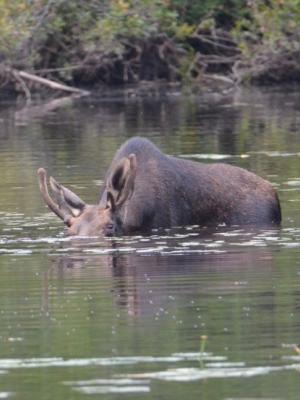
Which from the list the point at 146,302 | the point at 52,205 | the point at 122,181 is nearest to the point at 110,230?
the point at 122,181

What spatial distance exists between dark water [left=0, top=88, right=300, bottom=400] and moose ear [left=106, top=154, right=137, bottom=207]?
37 centimetres

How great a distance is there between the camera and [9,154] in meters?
21.8

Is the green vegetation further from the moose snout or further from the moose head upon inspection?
the moose snout

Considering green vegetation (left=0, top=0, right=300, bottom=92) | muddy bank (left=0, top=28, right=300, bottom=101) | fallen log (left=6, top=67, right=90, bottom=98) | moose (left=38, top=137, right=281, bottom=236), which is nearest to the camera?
moose (left=38, top=137, right=281, bottom=236)

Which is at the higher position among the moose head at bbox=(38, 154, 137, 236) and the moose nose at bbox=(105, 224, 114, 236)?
the moose head at bbox=(38, 154, 137, 236)

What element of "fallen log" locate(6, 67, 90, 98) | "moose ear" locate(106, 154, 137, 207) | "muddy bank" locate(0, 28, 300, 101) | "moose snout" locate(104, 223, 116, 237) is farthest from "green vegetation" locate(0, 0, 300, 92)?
"moose snout" locate(104, 223, 116, 237)

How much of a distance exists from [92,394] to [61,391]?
217 millimetres

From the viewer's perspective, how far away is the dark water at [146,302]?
7.89m

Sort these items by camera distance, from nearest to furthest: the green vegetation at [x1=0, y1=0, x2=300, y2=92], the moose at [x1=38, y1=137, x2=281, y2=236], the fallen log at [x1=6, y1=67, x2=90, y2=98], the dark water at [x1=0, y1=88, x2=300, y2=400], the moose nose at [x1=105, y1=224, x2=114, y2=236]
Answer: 1. the dark water at [x1=0, y1=88, x2=300, y2=400]
2. the moose nose at [x1=105, y1=224, x2=114, y2=236]
3. the moose at [x1=38, y1=137, x2=281, y2=236]
4. the green vegetation at [x1=0, y1=0, x2=300, y2=92]
5. the fallen log at [x1=6, y1=67, x2=90, y2=98]

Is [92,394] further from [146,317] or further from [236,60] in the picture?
[236,60]

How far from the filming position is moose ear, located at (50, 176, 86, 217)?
14.1m

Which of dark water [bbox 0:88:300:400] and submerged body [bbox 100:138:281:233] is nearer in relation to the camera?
dark water [bbox 0:88:300:400]

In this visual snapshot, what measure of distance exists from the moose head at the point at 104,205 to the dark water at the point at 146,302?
0.62ft

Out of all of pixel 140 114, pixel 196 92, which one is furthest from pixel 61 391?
pixel 196 92
